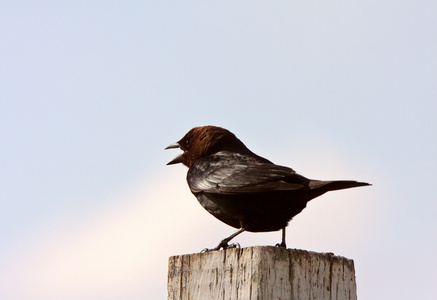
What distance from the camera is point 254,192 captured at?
480 centimetres

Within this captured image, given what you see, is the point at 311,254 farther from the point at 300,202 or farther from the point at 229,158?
the point at 229,158

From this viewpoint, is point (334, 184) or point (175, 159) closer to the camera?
point (334, 184)

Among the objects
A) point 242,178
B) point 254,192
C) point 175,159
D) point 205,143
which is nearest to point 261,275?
point 254,192

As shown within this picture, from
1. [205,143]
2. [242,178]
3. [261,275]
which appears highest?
[205,143]

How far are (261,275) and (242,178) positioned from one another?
2.09 m

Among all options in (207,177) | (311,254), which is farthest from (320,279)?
(207,177)

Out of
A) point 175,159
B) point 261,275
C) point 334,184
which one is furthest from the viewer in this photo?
point 175,159

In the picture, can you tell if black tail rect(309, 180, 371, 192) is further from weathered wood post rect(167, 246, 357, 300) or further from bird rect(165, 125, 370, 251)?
weathered wood post rect(167, 246, 357, 300)

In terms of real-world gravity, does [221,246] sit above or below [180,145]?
below

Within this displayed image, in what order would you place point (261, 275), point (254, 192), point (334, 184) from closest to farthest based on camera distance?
1. point (261, 275)
2. point (334, 184)
3. point (254, 192)

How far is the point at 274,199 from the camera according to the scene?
4836 millimetres

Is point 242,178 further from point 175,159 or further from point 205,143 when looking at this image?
point 175,159

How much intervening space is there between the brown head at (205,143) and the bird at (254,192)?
42cm

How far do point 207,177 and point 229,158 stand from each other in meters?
0.30
